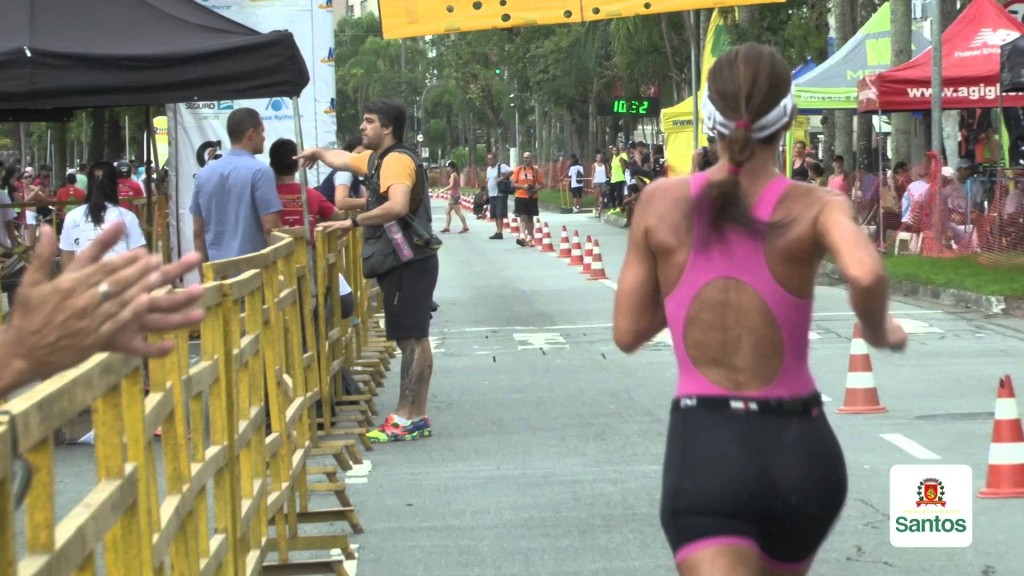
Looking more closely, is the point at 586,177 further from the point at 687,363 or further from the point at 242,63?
the point at 687,363

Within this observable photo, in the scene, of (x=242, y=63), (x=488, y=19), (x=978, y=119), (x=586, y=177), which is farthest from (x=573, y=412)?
(x=586, y=177)

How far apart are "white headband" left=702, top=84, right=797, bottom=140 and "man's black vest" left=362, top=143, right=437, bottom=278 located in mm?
6106

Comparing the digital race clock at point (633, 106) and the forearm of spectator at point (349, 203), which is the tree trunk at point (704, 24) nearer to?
the digital race clock at point (633, 106)

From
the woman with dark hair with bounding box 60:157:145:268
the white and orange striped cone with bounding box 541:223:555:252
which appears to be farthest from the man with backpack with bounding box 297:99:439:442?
the white and orange striped cone with bounding box 541:223:555:252

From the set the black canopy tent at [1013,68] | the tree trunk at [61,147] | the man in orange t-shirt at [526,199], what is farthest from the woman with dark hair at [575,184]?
the black canopy tent at [1013,68]

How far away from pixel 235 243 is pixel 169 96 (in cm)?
100

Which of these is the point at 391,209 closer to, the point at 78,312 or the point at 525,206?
the point at 78,312

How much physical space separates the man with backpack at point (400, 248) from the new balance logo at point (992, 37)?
16120 mm

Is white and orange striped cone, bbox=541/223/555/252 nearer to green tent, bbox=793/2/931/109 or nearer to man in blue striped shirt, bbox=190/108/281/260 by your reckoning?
green tent, bbox=793/2/931/109

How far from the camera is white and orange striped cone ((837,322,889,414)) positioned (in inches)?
416

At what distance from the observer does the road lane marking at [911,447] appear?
889cm

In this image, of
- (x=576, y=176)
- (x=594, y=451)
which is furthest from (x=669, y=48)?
(x=594, y=451)

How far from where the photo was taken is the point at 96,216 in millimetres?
11578

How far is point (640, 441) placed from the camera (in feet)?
31.9
